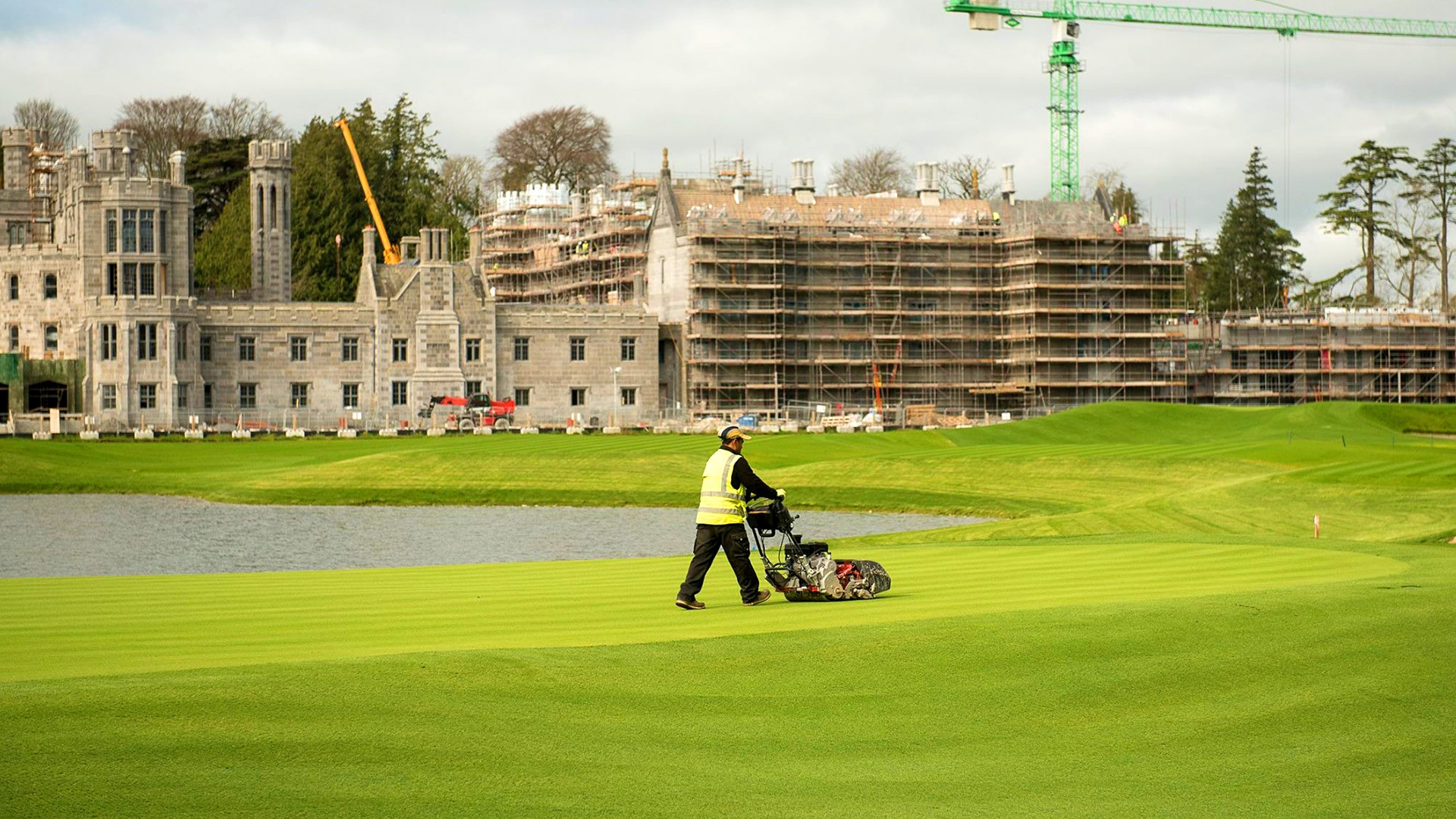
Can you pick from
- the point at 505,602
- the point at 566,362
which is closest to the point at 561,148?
the point at 566,362

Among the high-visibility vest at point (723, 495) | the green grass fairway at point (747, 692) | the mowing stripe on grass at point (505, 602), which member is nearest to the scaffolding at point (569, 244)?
the mowing stripe on grass at point (505, 602)

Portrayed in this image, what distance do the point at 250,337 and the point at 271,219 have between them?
1283 cm

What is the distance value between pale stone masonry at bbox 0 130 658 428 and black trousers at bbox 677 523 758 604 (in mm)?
67543

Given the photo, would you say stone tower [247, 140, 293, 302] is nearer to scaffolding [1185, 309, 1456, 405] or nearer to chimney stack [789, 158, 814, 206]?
chimney stack [789, 158, 814, 206]

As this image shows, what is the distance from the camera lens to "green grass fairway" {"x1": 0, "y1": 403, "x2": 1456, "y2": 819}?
10062 millimetres

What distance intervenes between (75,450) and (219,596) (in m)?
48.4

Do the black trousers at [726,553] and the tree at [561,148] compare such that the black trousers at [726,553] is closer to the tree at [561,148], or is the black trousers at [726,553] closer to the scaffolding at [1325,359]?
the scaffolding at [1325,359]

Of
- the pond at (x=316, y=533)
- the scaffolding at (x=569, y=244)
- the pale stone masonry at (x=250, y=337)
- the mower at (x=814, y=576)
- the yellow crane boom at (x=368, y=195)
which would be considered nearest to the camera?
the mower at (x=814, y=576)

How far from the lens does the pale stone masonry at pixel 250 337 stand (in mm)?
82375

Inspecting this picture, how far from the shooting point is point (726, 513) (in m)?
17.8

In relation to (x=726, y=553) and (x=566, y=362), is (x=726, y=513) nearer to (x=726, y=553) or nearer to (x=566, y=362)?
(x=726, y=553)

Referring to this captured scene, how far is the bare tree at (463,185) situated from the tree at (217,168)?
21179 mm

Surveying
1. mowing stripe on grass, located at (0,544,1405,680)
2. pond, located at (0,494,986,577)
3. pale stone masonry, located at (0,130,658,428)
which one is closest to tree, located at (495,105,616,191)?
pale stone masonry, located at (0,130,658,428)

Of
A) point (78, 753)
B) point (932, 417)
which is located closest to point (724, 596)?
point (78, 753)
